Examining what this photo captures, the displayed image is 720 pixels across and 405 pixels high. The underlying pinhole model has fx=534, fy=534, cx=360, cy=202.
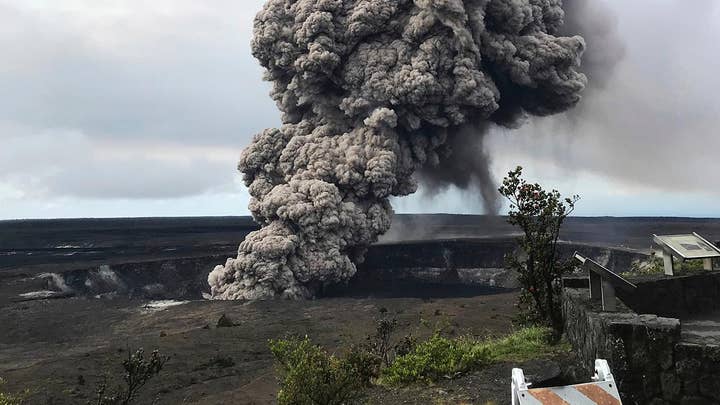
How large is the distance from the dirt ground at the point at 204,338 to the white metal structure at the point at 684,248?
133 inches

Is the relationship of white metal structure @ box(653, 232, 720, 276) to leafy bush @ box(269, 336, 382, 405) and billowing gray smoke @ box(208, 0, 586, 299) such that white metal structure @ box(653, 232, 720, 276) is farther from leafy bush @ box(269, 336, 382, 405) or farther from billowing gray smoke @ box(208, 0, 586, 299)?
billowing gray smoke @ box(208, 0, 586, 299)

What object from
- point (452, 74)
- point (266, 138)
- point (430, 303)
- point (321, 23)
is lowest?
point (430, 303)

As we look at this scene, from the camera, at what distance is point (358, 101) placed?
32719 millimetres

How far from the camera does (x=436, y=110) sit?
3303cm

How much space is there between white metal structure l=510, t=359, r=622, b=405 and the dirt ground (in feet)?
12.9

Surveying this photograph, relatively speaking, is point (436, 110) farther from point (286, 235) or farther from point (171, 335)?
point (171, 335)

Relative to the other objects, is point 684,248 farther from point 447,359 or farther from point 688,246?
point 447,359

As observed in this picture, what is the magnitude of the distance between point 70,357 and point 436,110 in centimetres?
2368

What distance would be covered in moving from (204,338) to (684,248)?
15825mm

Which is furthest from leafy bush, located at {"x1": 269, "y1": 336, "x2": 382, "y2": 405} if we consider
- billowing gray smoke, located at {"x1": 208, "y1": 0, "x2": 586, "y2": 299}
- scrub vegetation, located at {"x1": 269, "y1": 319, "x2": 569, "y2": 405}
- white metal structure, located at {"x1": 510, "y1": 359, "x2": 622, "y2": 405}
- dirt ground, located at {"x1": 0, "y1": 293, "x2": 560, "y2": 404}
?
billowing gray smoke, located at {"x1": 208, "y1": 0, "x2": 586, "y2": 299}

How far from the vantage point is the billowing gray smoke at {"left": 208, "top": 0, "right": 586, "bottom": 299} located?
30.0m

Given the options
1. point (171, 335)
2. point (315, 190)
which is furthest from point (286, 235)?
point (171, 335)

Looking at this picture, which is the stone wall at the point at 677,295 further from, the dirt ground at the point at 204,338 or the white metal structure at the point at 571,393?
the white metal structure at the point at 571,393

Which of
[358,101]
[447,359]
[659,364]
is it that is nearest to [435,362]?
[447,359]
